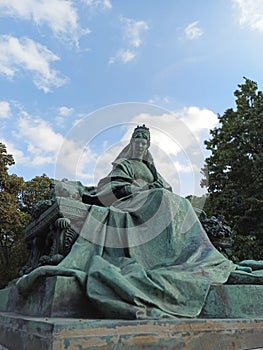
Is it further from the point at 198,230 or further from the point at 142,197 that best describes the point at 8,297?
the point at 198,230

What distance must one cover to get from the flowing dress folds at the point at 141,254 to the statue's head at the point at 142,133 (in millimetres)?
446

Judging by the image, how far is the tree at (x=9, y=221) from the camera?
1568cm

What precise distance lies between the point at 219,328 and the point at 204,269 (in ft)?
2.36

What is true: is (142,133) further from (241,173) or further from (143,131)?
(241,173)

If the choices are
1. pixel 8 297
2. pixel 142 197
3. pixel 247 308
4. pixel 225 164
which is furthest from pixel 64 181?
pixel 225 164

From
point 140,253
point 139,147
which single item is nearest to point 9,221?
point 139,147

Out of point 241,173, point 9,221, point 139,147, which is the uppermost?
point 241,173

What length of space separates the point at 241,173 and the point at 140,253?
9.18 metres

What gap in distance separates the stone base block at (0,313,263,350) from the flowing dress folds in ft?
0.72

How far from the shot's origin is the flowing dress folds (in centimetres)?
311

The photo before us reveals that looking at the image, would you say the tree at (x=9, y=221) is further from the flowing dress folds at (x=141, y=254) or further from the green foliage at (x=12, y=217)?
the flowing dress folds at (x=141, y=254)

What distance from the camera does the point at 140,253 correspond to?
3957mm

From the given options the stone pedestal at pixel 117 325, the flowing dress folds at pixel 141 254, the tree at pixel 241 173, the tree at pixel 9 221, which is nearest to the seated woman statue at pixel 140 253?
the flowing dress folds at pixel 141 254

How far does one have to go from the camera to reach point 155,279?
3.29m
